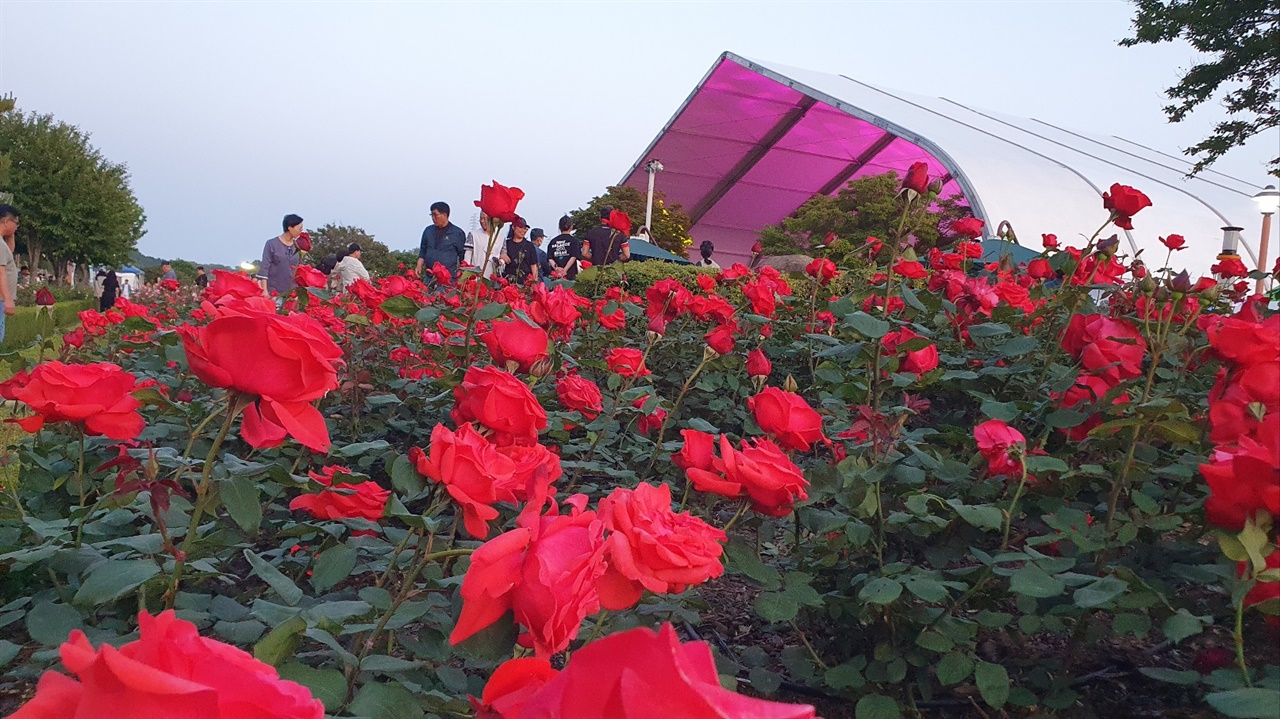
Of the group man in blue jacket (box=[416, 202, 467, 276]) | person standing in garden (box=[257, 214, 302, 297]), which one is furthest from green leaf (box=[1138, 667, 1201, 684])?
person standing in garden (box=[257, 214, 302, 297])

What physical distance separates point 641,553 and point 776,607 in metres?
0.64

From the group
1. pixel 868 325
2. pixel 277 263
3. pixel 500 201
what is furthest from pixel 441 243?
pixel 868 325

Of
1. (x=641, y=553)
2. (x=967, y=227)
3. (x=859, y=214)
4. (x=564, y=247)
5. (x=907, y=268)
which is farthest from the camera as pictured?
(x=859, y=214)

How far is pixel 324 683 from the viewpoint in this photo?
2.43 ft

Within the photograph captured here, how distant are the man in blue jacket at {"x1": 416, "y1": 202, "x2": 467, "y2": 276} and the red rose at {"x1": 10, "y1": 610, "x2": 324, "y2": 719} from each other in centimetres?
482

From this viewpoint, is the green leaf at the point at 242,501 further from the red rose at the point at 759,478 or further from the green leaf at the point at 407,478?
the red rose at the point at 759,478

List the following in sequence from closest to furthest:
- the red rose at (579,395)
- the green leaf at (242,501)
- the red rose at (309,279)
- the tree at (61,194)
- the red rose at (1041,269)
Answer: the green leaf at (242,501), the red rose at (579,395), the red rose at (1041,269), the red rose at (309,279), the tree at (61,194)

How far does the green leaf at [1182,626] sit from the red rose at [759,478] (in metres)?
0.43

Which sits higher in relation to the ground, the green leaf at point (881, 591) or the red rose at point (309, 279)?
the red rose at point (309, 279)

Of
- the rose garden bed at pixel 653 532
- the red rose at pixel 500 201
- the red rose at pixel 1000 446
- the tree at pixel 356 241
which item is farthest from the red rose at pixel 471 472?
the tree at pixel 356 241

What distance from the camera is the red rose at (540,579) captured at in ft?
1.77

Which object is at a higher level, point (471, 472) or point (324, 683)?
point (471, 472)

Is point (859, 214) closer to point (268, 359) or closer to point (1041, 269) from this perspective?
point (1041, 269)

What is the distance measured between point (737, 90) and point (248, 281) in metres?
22.9
